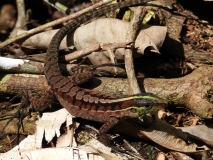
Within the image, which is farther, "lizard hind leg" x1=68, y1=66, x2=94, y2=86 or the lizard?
"lizard hind leg" x1=68, y1=66, x2=94, y2=86

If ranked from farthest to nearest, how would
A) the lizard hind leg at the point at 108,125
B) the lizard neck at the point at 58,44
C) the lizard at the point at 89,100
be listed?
the lizard neck at the point at 58,44
the lizard hind leg at the point at 108,125
the lizard at the point at 89,100

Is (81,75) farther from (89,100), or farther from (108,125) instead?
(108,125)

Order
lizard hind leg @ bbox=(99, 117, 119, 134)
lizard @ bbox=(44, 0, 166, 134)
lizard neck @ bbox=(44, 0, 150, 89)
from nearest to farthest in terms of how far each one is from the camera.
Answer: lizard @ bbox=(44, 0, 166, 134) → lizard hind leg @ bbox=(99, 117, 119, 134) → lizard neck @ bbox=(44, 0, 150, 89)

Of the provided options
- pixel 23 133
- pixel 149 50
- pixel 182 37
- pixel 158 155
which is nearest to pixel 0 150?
pixel 23 133

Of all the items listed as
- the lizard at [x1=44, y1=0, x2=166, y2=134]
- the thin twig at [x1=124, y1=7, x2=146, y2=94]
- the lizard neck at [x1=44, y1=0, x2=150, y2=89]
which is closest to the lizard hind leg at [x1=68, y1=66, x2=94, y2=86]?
the lizard at [x1=44, y1=0, x2=166, y2=134]

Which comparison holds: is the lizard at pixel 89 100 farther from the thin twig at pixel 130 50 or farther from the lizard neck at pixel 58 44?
the thin twig at pixel 130 50

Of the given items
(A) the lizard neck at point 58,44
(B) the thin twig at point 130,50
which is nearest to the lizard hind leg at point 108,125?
(B) the thin twig at point 130,50

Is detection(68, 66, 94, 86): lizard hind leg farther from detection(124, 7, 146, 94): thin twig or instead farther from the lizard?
detection(124, 7, 146, 94): thin twig

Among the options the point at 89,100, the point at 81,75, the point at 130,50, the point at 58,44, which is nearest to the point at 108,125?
the point at 89,100
